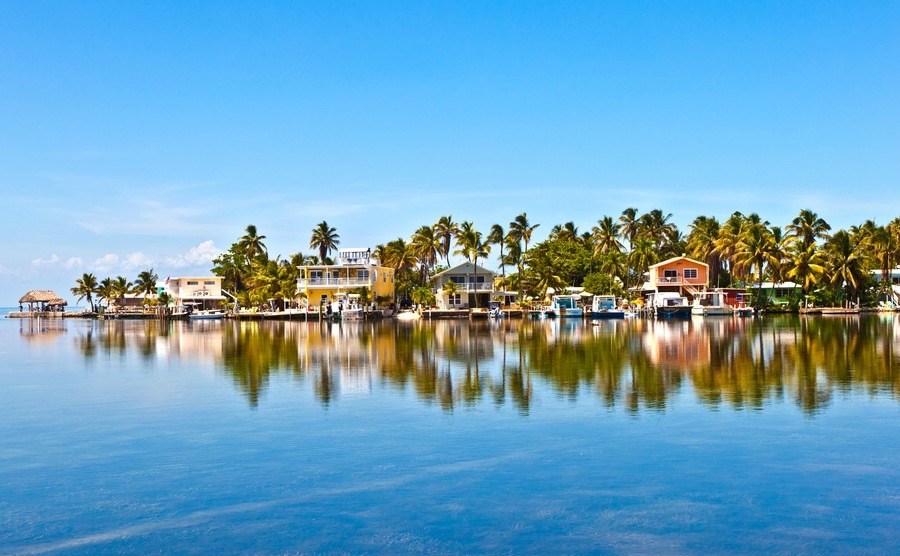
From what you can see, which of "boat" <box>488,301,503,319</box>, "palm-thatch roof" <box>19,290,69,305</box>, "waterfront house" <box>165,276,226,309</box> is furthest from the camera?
"palm-thatch roof" <box>19,290,69,305</box>

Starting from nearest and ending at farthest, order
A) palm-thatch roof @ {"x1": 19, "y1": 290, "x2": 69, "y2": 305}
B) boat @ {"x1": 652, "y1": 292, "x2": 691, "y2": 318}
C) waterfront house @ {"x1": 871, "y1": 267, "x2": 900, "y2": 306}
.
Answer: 1. boat @ {"x1": 652, "y1": 292, "x2": 691, "y2": 318}
2. waterfront house @ {"x1": 871, "y1": 267, "x2": 900, "y2": 306}
3. palm-thatch roof @ {"x1": 19, "y1": 290, "x2": 69, "y2": 305}

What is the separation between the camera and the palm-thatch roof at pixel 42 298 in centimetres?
14812

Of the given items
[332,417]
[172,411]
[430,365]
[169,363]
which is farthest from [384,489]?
[169,363]

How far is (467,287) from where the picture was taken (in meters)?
105

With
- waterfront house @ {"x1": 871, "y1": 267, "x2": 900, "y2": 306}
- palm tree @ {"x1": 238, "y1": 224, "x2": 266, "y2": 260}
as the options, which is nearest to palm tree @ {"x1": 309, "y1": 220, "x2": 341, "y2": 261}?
palm tree @ {"x1": 238, "y1": 224, "x2": 266, "y2": 260}

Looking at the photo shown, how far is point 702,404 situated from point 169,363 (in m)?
27.0

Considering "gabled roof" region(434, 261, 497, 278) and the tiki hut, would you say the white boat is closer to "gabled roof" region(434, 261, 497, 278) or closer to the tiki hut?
"gabled roof" region(434, 261, 497, 278)

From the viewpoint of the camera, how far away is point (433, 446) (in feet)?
58.6

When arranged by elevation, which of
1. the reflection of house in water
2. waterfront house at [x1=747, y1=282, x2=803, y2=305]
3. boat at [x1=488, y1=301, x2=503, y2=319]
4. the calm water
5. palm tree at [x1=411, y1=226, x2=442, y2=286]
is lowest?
the calm water

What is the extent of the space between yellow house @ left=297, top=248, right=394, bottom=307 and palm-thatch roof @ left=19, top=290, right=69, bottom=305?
232ft

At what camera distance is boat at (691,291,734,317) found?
313 feet

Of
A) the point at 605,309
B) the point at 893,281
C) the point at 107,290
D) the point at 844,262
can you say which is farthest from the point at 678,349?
the point at 107,290

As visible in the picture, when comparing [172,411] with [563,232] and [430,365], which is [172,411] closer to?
[430,365]

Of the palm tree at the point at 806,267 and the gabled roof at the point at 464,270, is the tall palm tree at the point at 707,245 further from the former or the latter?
the gabled roof at the point at 464,270
